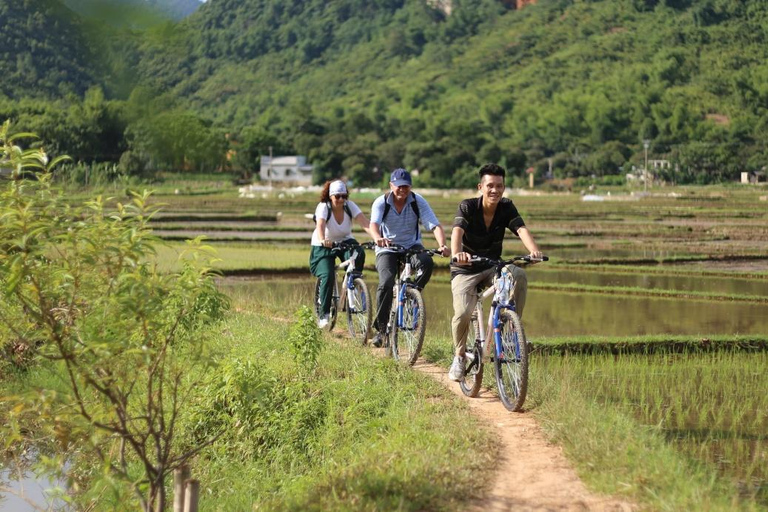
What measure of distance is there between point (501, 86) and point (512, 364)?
14074 cm

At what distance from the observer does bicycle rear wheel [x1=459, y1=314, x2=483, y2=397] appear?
6.80m

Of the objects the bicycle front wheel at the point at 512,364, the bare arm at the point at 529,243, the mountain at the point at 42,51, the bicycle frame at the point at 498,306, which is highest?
the mountain at the point at 42,51

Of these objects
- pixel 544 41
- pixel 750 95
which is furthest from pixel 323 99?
pixel 750 95

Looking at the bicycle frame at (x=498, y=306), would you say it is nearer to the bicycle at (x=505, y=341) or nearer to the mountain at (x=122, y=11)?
the bicycle at (x=505, y=341)

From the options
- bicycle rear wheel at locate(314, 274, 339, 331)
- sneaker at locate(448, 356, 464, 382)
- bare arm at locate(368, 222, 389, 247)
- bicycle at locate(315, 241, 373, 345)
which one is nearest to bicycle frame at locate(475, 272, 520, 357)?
sneaker at locate(448, 356, 464, 382)

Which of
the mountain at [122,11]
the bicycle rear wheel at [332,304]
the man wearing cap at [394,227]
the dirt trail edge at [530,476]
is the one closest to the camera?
the mountain at [122,11]

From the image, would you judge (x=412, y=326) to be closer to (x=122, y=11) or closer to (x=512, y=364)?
(x=512, y=364)

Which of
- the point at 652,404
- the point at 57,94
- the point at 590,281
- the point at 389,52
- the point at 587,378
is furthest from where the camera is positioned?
the point at 389,52

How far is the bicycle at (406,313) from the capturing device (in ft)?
26.3

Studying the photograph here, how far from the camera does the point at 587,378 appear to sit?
8.95 m

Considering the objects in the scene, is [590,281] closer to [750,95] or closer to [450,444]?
[450,444]

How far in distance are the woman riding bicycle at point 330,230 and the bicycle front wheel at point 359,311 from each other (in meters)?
0.23

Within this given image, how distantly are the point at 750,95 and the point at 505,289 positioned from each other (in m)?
119

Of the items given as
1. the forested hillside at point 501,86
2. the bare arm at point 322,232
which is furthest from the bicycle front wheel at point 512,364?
the forested hillside at point 501,86
